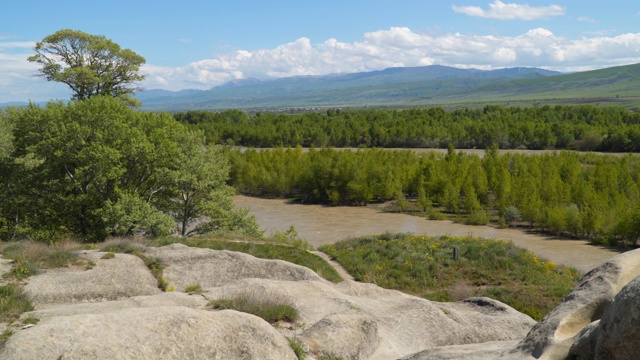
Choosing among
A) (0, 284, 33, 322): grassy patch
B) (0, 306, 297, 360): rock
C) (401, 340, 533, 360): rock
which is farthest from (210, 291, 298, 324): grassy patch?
(0, 284, 33, 322): grassy patch

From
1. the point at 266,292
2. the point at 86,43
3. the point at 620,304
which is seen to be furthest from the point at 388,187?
the point at 620,304

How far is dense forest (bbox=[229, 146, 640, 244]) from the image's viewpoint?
5359 centimetres

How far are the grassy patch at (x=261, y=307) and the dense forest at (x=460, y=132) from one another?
325 ft

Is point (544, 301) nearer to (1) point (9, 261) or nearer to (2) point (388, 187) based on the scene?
(1) point (9, 261)

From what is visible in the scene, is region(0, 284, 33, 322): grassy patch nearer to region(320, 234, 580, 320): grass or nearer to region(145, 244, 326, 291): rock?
region(145, 244, 326, 291): rock

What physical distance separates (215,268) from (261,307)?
29.8 feet

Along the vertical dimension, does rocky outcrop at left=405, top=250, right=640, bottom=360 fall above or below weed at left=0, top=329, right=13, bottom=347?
above

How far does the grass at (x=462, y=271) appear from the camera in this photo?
3102 centimetres

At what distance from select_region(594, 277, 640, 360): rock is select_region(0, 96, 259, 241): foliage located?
2969cm

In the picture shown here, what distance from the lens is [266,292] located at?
57.5 feet

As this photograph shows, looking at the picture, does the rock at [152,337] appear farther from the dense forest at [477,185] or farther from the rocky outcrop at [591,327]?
the dense forest at [477,185]

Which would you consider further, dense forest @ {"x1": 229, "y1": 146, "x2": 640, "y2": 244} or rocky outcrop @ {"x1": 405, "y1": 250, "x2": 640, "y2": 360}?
dense forest @ {"x1": 229, "y1": 146, "x2": 640, "y2": 244}

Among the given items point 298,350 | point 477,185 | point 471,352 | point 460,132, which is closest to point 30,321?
point 298,350

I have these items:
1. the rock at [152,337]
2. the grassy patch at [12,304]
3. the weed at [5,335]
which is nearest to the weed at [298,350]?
the rock at [152,337]
